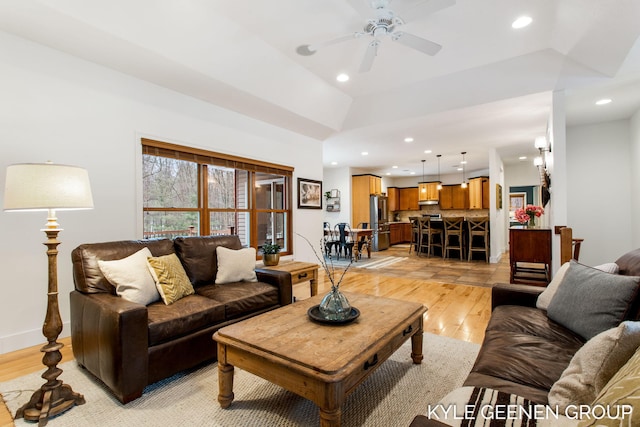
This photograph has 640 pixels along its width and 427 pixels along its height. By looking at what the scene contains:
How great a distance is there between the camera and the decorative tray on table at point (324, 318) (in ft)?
5.88

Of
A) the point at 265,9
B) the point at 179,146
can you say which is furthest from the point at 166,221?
the point at 265,9

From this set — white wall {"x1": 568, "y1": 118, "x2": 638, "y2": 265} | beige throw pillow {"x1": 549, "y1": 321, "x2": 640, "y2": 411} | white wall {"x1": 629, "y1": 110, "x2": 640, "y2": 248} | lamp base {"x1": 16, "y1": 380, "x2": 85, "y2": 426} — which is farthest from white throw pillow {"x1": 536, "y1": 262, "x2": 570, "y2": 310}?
white wall {"x1": 568, "y1": 118, "x2": 638, "y2": 265}

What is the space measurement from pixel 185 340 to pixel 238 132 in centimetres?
301

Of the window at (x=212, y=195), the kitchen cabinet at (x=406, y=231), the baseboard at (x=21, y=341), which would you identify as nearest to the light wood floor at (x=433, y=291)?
the baseboard at (x=21, y=341)

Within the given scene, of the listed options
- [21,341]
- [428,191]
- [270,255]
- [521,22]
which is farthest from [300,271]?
[428,191]

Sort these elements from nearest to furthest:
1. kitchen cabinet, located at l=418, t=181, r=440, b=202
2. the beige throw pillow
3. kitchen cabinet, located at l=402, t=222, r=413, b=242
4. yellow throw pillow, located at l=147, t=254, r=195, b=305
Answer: the beige throw pillow < yellow throw pillow, located at l=147, t=254, r=195, b=305 < kitchen cabinet, located at l=418, t=181, r=440, b=202 < kitchen cabinet, located at l=402, t=222, r=413, b=242

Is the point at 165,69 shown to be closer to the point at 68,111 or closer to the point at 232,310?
the point at 68,111

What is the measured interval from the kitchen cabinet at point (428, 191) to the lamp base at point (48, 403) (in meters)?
10.3

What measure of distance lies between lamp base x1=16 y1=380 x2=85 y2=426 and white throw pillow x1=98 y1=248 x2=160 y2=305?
58cm

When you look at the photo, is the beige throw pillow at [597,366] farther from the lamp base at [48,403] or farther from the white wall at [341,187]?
the white wall at [341,187]

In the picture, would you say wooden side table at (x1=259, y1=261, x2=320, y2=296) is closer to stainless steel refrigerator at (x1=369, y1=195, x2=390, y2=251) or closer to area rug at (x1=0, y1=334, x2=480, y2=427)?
area rug at (x1=0, y1=334, x2=480, y2=427)

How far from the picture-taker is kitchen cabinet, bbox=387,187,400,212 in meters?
11.5

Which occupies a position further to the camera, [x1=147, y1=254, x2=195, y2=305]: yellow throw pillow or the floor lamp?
[x1=147, y1=254, x2=195, y2=305]: yellow throw pillow

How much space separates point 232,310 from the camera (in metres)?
2.42
